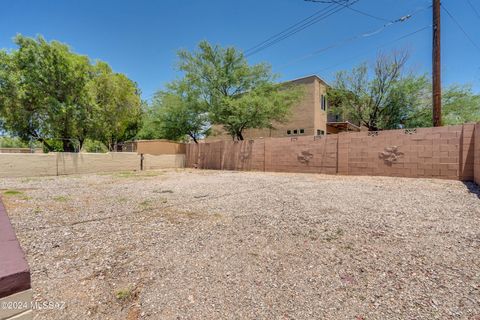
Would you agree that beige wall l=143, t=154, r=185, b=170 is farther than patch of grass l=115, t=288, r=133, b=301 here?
Yes

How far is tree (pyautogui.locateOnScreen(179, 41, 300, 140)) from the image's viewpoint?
14953 millimetres

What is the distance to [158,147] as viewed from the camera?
17.8 meters

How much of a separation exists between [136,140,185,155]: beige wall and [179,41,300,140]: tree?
4559mm

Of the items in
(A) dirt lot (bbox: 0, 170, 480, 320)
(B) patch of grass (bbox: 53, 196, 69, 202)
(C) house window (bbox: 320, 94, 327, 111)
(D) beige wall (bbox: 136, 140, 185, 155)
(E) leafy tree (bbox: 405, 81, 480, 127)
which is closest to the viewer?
(A) dirt lot (bbox: 0, 170, 480, 320)

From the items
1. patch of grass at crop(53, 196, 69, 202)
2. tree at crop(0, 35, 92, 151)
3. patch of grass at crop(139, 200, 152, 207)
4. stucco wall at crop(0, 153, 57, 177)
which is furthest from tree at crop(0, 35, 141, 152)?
patch of grass at crop(139, 200, 152, 207)

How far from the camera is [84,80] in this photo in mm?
12562

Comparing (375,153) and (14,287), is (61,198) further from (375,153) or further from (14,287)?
(375,153)

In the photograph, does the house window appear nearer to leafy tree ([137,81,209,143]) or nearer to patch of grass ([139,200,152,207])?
leafy tree ([137,81,209,143])

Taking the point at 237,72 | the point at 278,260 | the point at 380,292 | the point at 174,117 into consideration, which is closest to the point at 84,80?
the point at 174,117

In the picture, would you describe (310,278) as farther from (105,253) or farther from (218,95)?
(218,95)

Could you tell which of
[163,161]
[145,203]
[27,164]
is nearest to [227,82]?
[163,161]

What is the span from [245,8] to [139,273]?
12.6 metres

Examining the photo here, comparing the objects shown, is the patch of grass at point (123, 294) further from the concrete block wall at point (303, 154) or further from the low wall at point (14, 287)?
the concrete block wall at point (303, 154)

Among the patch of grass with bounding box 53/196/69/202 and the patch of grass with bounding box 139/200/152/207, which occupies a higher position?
the patch of grass with bounding box 53/196/69/202
